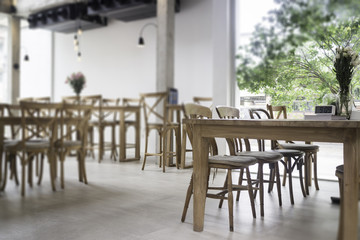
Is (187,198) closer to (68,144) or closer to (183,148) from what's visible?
(183,148)

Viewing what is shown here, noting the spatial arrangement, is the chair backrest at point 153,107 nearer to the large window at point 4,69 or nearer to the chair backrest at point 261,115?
the chair backrest at point 261,115

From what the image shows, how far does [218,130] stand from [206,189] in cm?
30

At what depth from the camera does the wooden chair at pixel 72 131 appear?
103 inches

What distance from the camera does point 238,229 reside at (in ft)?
5.46

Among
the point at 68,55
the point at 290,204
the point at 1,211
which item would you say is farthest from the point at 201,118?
the point at 68,55

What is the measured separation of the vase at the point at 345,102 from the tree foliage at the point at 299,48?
39mm

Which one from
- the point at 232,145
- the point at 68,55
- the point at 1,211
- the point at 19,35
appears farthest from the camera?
the point at 68,55

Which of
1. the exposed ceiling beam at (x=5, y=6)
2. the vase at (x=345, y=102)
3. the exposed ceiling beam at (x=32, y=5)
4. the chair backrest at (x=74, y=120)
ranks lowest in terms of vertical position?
the chair backrest at (x=74, y=120)

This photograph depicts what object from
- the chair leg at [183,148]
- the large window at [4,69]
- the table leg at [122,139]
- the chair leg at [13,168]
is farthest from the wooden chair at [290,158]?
the large window at [4,69]

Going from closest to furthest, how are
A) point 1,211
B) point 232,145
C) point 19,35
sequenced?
1. point 232,145
2. point 1,211
3. point 19,35

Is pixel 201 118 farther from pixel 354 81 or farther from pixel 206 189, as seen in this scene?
pixel 354 81

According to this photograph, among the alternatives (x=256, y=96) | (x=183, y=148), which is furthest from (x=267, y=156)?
(x=183, y=148)

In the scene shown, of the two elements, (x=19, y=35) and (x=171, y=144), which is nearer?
(x=171, y=144)

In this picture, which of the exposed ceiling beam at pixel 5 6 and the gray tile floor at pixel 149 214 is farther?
the exposed ceiling beam at pixel 5 6
